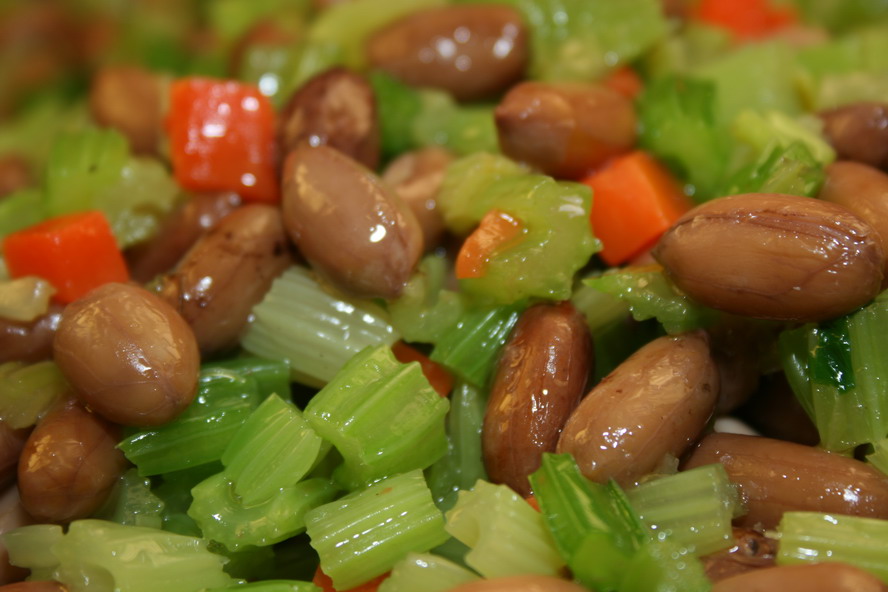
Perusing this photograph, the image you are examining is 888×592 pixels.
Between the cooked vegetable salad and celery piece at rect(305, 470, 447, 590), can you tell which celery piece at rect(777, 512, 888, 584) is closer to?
the cooked vegetable salad

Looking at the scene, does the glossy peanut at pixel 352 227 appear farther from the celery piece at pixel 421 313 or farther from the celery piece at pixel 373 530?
the celery piece at pixel 373 530

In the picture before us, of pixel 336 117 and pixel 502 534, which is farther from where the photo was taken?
pixel 336 117

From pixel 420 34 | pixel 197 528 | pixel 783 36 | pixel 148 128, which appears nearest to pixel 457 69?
pixel 420 34

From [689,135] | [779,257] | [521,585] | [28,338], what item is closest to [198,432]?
[28,338]

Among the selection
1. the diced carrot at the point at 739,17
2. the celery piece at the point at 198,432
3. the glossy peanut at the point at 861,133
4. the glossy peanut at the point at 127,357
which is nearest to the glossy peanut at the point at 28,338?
the glossy peanut at the point at 127,357

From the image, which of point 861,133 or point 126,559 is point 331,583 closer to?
point 126,559

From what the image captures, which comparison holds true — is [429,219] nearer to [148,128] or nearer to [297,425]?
[297,425]
